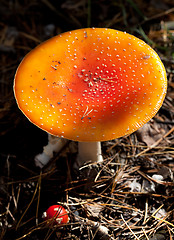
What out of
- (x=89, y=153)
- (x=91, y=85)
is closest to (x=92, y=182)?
(x=89, y=153)

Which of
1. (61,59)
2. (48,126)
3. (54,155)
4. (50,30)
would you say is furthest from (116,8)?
(48,126)

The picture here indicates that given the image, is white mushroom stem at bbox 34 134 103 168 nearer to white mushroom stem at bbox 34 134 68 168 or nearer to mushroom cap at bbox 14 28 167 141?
white mushroom stem at bbox 34 134 68 168

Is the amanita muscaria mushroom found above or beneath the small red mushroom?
above

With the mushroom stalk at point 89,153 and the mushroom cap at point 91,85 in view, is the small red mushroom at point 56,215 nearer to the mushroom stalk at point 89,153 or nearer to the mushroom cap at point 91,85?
the mushroom stalk at point 89,153

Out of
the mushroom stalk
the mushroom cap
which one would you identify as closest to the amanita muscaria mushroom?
the mushroom cap

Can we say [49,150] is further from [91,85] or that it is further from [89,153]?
[91,85]

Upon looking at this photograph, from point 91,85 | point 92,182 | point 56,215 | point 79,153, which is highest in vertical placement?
point 91,85
